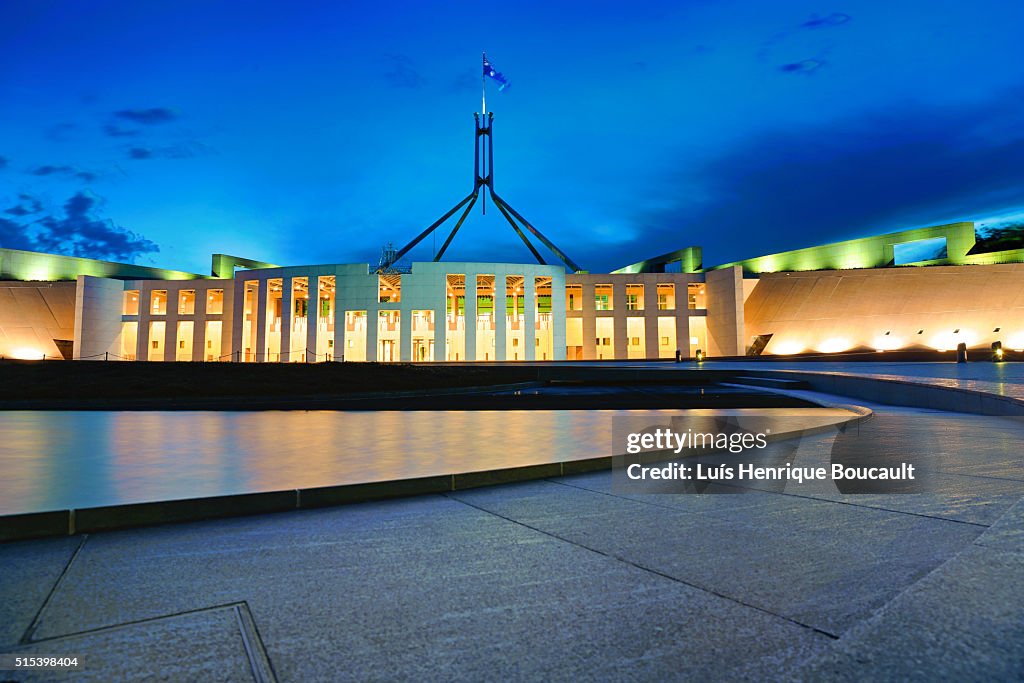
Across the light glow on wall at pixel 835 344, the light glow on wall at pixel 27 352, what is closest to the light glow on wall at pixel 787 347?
the light glow on wall at pixel 835 344

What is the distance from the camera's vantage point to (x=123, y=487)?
15.3ft

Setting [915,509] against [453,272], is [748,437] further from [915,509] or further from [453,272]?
[453,272]

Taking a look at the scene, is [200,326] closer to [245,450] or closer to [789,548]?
[245,450]

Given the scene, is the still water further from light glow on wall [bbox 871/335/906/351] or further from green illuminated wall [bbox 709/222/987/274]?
green illuminated wall [bbox 709/222/987/274]

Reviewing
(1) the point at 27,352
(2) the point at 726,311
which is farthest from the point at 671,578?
(1) the point at 27,352

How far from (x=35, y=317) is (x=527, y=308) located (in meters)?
46.4

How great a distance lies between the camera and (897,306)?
43.8 m

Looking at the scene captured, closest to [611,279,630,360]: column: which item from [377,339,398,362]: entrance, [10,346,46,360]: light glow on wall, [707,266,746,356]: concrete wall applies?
[707,266,746,356]: concrete wall

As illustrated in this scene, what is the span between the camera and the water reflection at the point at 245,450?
185 inches

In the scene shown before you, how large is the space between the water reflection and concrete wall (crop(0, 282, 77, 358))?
52.9 m

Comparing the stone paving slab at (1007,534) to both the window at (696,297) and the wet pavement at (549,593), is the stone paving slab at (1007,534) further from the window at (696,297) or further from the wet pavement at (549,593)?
the window at (696,297)

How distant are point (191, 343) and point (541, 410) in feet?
181

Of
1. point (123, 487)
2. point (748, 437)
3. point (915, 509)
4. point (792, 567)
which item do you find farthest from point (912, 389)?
point (123, 487)

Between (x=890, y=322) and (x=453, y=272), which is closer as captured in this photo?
(x=890, y=322)
